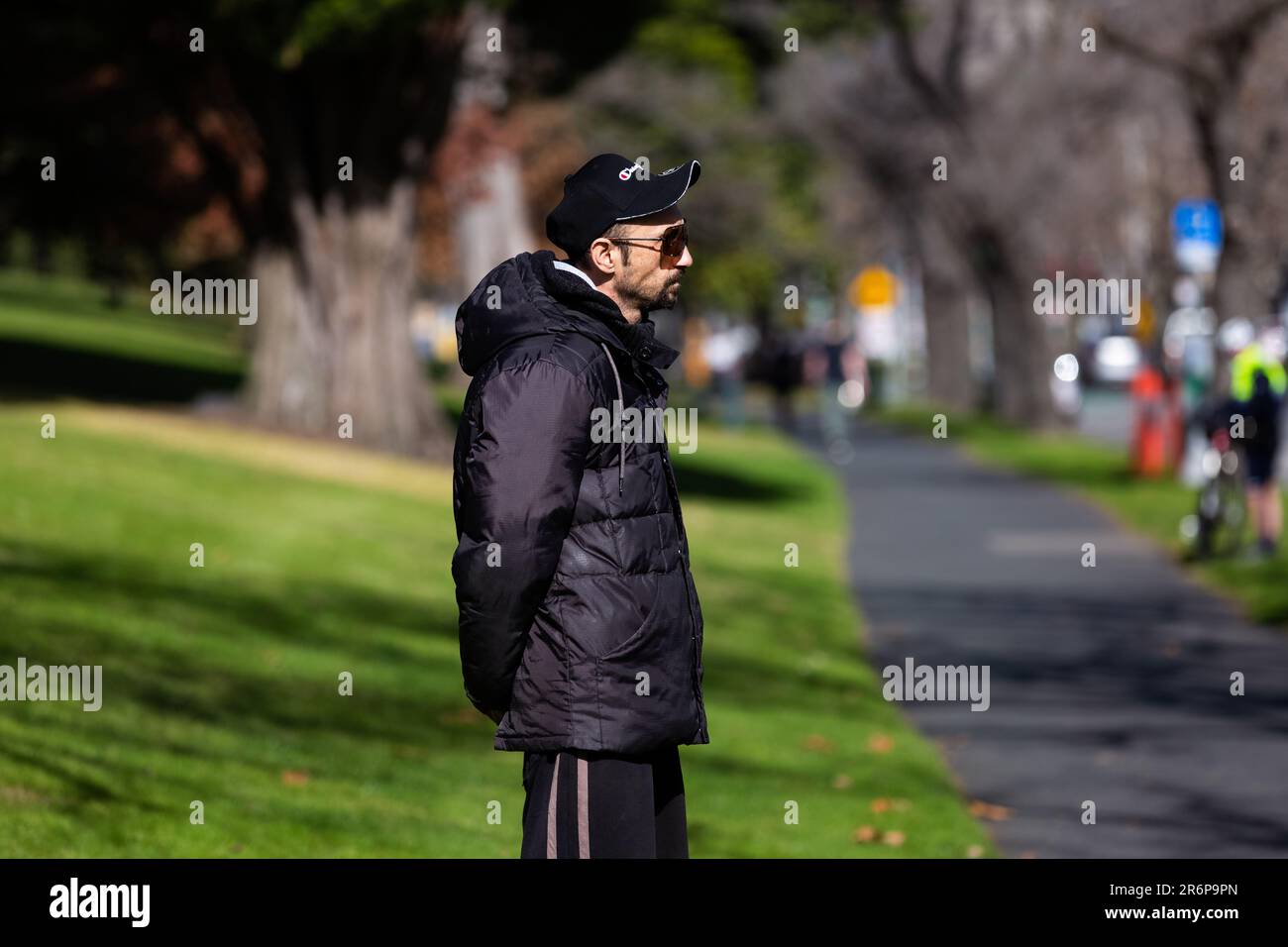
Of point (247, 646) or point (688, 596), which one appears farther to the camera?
point (247, 646)

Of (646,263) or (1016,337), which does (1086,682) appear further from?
(1016,337)


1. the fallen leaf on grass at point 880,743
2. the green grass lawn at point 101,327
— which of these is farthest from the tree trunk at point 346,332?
the fallen leaf on grass at point 880,743

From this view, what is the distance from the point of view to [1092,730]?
33.6ft

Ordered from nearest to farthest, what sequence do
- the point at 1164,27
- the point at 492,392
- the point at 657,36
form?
the point at 492,392 < the point at 1164,27 < the point at 657,36

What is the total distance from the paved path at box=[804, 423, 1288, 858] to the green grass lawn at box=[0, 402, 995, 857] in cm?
35

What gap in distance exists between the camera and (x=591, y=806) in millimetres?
4633

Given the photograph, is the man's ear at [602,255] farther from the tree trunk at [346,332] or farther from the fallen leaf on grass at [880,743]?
the tree trunk at [346,332]

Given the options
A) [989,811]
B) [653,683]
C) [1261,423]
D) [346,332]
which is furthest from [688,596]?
[346,332]

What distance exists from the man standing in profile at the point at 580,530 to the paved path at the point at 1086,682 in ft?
11.6

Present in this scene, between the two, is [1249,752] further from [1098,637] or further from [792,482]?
[792,482]

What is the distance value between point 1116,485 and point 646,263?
21.2 metres

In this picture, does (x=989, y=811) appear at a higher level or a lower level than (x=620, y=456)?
lower
